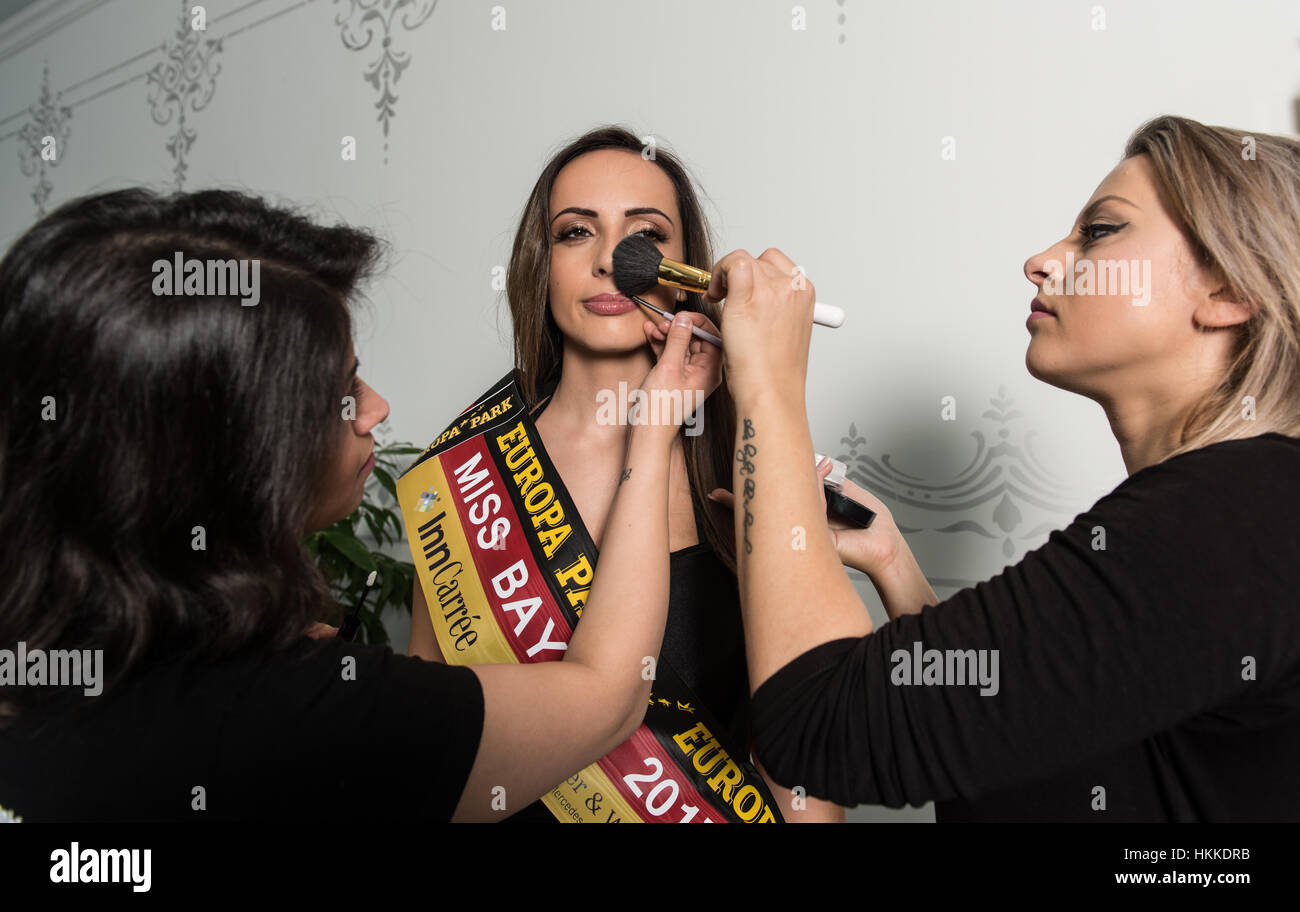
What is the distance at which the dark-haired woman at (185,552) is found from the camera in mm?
576

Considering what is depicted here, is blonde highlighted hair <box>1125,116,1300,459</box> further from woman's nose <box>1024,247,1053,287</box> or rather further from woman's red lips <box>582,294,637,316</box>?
woman's red lips <box>582,294,637,316</box>

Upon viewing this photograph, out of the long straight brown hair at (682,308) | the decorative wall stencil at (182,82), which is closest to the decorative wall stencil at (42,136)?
the decorative wall stencil at (182,82)

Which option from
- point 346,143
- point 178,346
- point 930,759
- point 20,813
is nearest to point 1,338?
point 178,346

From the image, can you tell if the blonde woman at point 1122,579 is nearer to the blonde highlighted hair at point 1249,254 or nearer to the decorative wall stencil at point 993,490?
the blonde highlighted hair at point 1249,254

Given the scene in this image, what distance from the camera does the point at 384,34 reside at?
2109mm

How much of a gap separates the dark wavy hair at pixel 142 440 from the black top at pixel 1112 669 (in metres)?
0.38

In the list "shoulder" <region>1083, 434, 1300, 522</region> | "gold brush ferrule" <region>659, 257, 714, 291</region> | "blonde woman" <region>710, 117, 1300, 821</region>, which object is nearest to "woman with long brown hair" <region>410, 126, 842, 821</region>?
"gold brush ferrule" <region>659, 257, 714, 291</region>

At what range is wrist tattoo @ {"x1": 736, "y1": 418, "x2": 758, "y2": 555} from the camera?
0.70 metres

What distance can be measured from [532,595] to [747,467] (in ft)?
1.33

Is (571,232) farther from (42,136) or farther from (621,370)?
(42,136)

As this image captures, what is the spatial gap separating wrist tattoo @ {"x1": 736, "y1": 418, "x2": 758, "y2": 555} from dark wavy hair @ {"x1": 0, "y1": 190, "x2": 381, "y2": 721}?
316 millimetres

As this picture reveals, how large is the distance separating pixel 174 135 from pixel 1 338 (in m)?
2.48

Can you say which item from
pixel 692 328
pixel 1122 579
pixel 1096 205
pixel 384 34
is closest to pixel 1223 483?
pixel 1122 579
